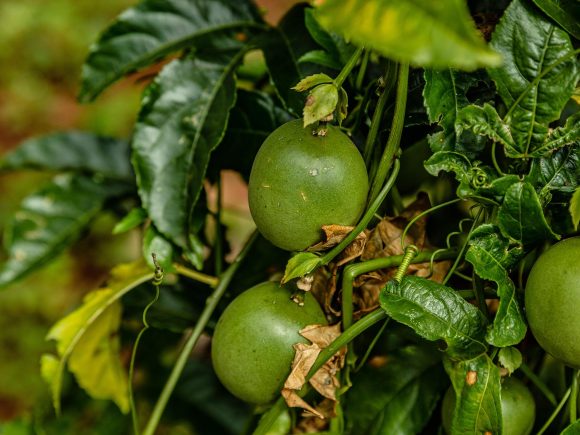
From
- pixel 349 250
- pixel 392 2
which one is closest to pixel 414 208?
pixel 349 250

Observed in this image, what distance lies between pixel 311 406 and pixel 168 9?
15.3 inches

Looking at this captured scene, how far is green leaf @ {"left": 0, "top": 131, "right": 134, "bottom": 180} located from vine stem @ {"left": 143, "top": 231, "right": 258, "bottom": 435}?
0.28 metres

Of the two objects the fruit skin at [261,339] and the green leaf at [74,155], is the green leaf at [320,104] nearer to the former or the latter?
the fruit skin at [261,339]

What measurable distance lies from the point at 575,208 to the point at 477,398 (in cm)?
13

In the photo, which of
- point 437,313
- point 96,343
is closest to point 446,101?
point 437,313

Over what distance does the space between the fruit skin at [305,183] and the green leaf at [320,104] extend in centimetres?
2

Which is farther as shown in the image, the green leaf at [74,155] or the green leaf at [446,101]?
the green leaf at [74,155]

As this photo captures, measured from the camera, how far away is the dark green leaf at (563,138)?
44 cm

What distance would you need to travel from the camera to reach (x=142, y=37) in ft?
2.15

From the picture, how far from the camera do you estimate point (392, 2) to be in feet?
1.09

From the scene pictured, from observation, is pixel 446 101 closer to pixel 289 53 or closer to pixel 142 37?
pixel 289 53

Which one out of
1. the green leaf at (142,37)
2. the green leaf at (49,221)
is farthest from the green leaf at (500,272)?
the green leaf at (49,221)

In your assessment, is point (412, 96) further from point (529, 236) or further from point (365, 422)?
point (365, 422)

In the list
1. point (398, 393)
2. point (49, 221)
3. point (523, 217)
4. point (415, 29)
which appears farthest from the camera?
point (49, 221)
